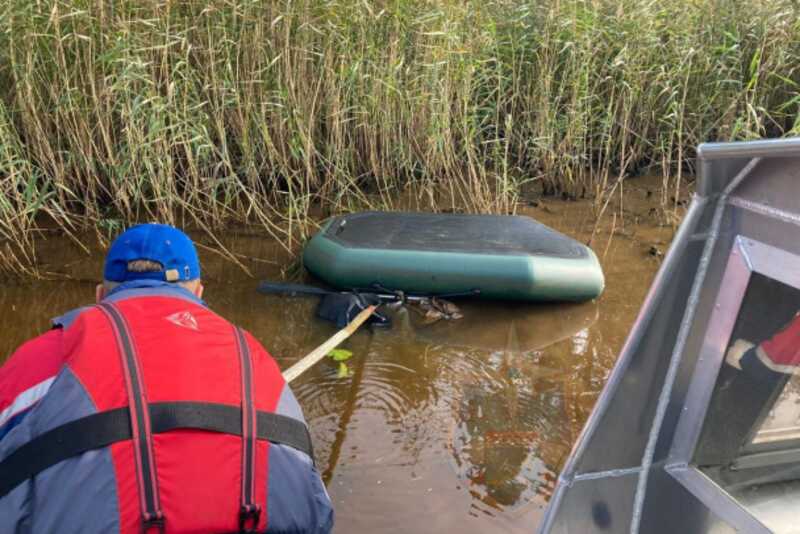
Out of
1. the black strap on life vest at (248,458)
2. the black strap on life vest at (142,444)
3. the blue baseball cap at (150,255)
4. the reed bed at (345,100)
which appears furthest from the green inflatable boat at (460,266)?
the black strap on life vest at (142,444)

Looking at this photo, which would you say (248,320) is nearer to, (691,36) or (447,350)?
(447,350)


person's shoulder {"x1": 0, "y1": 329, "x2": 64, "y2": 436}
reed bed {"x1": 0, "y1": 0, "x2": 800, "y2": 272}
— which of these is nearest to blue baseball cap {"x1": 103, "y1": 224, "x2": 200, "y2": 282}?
person's shoulder {"x1": 0, "y1": 329, "x2": 64, "y2": 436}

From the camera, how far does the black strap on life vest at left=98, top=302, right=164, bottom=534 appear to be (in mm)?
1566

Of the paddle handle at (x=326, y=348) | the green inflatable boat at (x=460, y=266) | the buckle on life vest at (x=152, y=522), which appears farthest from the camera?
the green inflatable boat at (x=460, y=266)

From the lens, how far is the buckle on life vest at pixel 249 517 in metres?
1.65

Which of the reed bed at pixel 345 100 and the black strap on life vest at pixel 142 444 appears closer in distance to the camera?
the black strap on life vest at pixel 142 444

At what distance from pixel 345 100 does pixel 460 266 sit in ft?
5.39

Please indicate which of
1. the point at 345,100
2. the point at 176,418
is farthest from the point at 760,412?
the point at 345,100

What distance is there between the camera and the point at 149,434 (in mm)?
1603

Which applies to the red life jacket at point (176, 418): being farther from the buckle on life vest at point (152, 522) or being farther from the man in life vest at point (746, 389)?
the man in life vest at point (746, 389)

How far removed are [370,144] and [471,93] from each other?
0.85 metres

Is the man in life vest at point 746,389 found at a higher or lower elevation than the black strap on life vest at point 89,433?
higher

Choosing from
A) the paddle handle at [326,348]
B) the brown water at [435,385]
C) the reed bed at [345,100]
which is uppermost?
the reed bed at [345,100]

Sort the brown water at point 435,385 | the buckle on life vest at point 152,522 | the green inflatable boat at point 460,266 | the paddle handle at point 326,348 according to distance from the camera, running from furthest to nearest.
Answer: the green inflatable boat at point 460,266, the paddle handle at point 326,348, the brown water at point 435,385, the buckle on life vest at point 152,522
